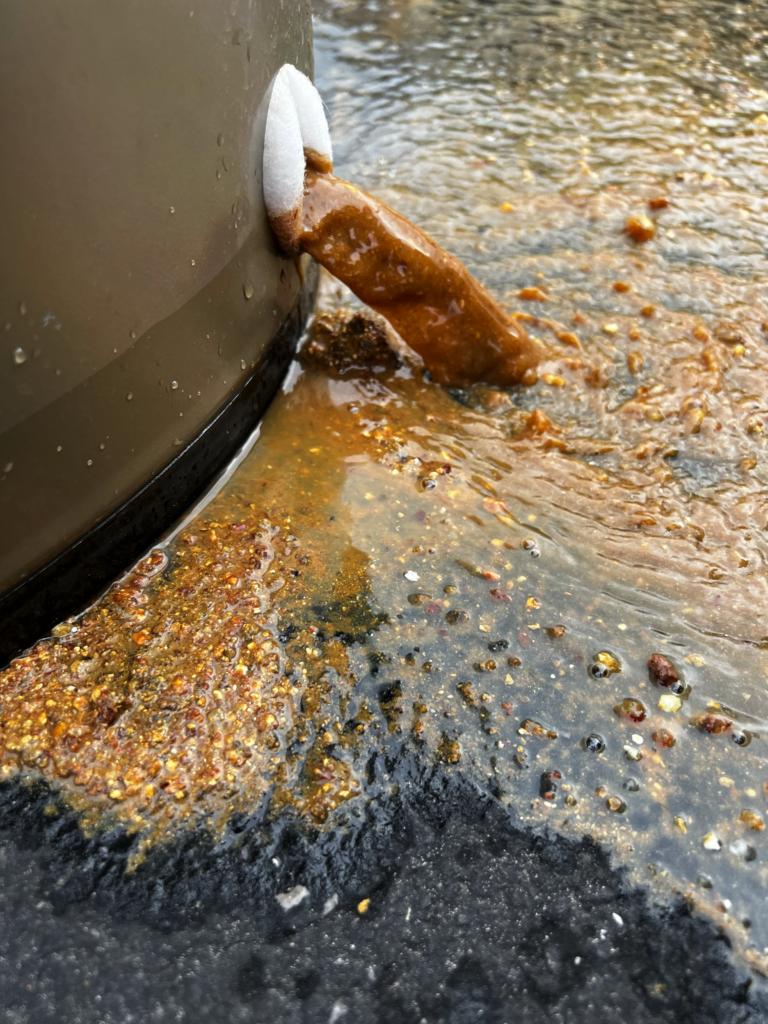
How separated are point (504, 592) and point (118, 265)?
1420mm

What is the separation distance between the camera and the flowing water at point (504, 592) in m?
1.92

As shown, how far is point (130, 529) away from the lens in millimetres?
2260

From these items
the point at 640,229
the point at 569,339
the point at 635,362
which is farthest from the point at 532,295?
the point at 640,229

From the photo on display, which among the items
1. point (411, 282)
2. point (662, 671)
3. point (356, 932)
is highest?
point (411, 282)

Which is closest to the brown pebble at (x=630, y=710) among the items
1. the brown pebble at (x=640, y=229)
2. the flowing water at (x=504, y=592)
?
the flowing water at (x=504, y=592)

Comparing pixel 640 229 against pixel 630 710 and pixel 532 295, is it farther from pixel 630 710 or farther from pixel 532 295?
pixel 630 710

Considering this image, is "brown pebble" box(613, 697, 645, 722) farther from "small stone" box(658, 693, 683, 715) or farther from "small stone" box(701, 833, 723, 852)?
"small stone" box(701, 833, 723, 852)

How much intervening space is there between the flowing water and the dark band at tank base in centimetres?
7

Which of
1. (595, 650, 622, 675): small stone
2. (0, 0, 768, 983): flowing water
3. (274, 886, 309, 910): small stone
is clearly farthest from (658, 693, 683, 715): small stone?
(274, 886, 309, 910): small stone

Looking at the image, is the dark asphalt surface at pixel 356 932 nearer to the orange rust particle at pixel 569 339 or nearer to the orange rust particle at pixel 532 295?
A: the orange rust particle at pixel 569 339

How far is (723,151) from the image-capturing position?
444 centimetres

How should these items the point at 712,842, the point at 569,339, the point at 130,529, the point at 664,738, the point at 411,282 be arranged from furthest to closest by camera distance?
the point at 569,339, the point at 411,282, the point at 130,529, the point at 664,738, the point at 712,842

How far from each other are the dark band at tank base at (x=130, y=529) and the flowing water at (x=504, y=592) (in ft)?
0.22

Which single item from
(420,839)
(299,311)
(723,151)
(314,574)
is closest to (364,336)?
(299,311)
